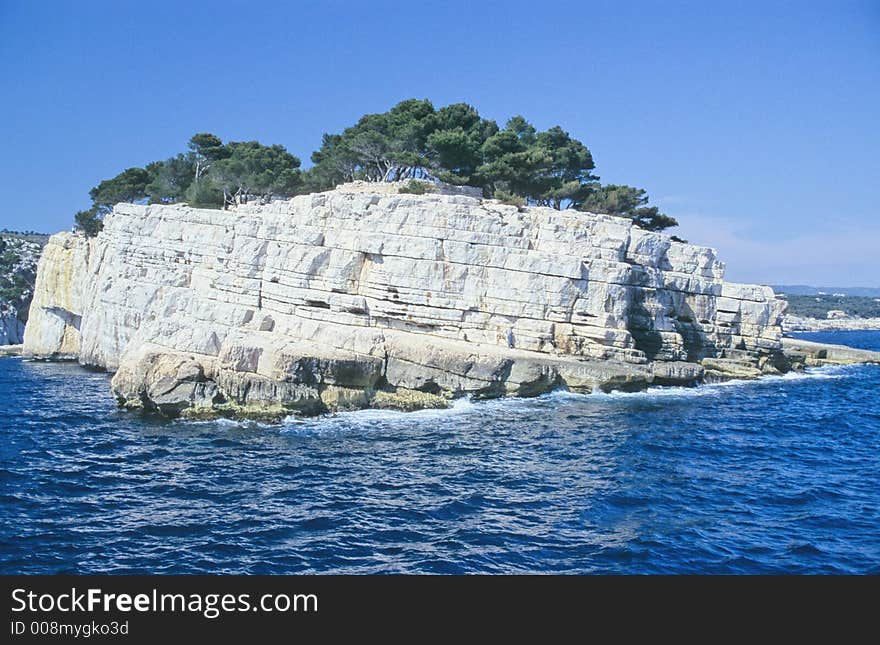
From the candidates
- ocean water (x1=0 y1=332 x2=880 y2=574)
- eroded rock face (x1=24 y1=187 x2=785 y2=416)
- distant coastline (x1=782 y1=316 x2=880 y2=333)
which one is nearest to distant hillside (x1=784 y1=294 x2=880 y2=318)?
distant coastline (x1=782 y1=316 x2=880 y2=333)

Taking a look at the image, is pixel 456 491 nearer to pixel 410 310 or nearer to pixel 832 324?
pixel 410 310

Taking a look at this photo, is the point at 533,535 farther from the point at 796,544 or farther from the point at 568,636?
the point at 568,636

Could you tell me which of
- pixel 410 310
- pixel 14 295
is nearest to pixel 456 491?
pixel 410 310

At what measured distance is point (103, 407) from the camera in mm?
29859

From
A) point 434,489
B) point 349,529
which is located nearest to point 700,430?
point 434,489

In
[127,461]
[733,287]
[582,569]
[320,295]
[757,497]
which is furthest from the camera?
[733,287]

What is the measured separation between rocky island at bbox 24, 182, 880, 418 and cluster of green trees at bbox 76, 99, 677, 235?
10.4m

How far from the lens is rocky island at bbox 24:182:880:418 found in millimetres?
27609

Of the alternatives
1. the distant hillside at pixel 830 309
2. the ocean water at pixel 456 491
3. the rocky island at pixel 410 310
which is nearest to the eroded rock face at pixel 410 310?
the rocky island at pixel 410 310

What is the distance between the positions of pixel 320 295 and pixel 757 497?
2234 centimetres

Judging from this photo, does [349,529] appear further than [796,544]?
Yes

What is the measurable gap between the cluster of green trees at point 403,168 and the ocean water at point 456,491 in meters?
25.4

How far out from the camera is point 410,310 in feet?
104

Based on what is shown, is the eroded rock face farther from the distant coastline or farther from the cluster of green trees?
the distant coastline
